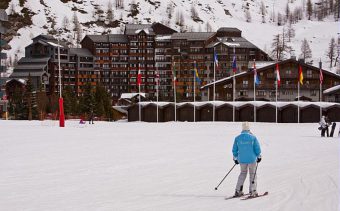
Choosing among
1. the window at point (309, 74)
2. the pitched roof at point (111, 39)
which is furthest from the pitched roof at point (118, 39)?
the window at point (309, 74)

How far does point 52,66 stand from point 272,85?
200 ft

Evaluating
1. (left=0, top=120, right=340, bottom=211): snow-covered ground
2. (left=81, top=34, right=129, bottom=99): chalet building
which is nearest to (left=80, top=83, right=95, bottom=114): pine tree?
(left=81, top=34, right=129, bottom=99): chalet building

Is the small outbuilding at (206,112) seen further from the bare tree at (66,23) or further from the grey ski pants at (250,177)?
the bare tree at (66,23)

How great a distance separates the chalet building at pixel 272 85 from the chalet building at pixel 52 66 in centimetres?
5174

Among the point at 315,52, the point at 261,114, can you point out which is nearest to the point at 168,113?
the point at 261,114

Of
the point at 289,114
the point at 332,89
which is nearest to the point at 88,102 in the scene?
the point at 289,114

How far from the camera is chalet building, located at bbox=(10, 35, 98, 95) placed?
379ft

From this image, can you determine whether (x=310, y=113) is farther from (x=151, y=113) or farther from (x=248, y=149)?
(x=248, y=149)

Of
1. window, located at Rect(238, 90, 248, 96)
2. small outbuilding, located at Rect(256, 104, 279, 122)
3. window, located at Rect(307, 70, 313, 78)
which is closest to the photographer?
small outbuilding, located at Rect(256, 104, 279, 122)

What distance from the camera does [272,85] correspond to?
257 ft

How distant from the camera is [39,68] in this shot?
115m

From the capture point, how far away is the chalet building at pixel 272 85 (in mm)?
76312

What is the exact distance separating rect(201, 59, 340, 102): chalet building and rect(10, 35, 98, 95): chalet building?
170 ft

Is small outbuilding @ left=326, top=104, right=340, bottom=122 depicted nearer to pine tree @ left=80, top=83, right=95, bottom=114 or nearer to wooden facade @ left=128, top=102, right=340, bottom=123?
wooden facade @ left=128, top=102, right=340, bottom=123
